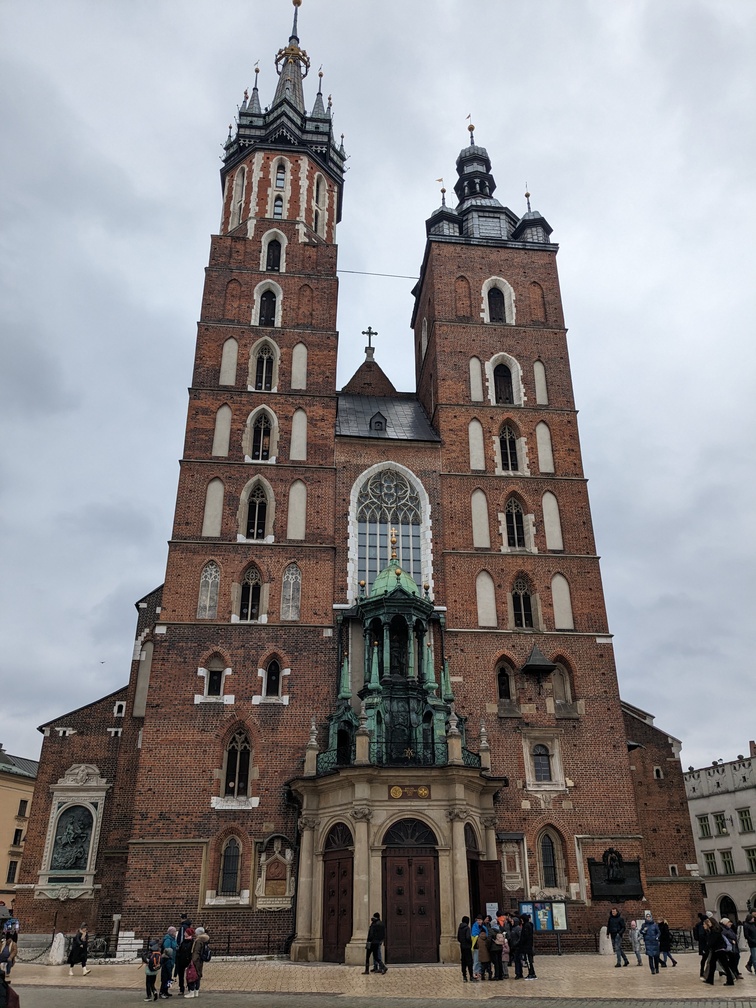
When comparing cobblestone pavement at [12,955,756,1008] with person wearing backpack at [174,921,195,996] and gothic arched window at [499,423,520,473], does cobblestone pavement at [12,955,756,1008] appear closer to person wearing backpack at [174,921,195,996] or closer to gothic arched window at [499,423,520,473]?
person wearing backpack at [174,921,195,996]

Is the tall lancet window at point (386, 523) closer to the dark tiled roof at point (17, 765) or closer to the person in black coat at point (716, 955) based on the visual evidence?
the person in black coat at point (716, 955)

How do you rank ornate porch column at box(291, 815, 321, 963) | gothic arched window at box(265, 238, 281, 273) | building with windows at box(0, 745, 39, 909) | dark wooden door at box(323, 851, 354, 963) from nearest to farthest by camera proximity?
1. dark wooden door at box(323, 851, 354, 963)
2. ornate porch column at box(291, 815, 321, 963)
3. gothic arched window at box(265, 238, 281, 273)
4. building with windows at box(0, 745, 39, 909)

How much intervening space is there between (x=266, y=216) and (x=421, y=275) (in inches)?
346

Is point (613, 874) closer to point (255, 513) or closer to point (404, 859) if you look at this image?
point (404, 859)

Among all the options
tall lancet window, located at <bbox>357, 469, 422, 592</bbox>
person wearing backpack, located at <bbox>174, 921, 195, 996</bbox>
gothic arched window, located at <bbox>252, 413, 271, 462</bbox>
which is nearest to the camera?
person wearing backpack, located at <bbox>174, 921, 195, 996</bbox>

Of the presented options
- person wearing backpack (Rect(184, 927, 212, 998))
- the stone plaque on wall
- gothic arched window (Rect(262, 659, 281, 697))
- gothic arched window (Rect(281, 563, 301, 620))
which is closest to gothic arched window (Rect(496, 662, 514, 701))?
the stone plaque on wall

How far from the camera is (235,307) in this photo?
3506 cm

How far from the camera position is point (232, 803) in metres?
26.0

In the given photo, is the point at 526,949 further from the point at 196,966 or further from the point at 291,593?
the point at 291,593

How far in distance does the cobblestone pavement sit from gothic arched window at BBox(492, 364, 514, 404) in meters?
20.9

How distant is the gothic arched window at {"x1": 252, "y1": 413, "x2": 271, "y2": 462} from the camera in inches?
1267

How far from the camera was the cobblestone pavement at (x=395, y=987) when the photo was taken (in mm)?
14172

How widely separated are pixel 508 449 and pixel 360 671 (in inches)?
441

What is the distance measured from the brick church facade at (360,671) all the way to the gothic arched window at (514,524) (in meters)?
0.11
